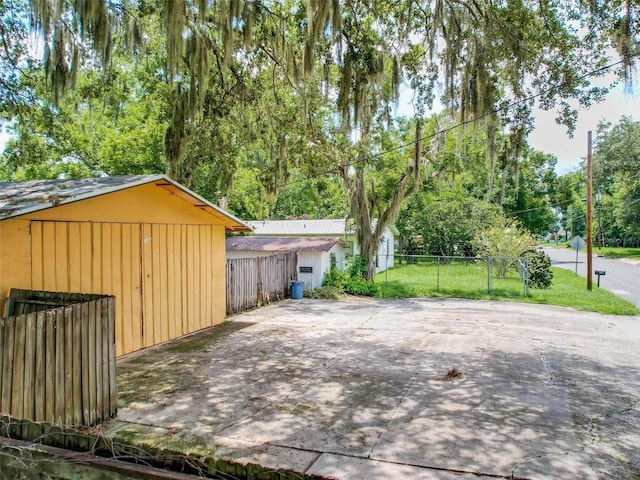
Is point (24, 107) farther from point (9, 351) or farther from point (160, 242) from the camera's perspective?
point (9, 351)

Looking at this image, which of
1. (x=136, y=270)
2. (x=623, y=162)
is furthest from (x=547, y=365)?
(x=623, y=162)

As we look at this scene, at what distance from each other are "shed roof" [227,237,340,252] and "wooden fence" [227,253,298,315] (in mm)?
743

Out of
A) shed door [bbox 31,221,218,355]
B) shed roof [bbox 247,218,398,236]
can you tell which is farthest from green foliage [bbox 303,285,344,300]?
shed door [bbox 31,221,218,355]

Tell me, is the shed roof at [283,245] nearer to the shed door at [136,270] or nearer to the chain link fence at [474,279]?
the chain link fence at [474,279]

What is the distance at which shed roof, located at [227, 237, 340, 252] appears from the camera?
48.6ft

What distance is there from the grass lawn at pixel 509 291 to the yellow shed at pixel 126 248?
25.1 feet

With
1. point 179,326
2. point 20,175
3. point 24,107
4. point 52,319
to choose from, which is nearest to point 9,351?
point 52,319

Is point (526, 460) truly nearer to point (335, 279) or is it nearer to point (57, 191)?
point (57, 191)

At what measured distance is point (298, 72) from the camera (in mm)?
8133

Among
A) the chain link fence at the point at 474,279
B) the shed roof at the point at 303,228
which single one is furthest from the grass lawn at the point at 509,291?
the shed roof at the point at 303,228

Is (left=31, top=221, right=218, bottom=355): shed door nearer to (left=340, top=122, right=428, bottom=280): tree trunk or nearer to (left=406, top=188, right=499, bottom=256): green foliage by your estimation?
(left=340, top=122, right=428, bottom=280): tree trunk

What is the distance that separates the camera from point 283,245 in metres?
15.7

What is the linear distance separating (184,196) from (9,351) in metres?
4.80

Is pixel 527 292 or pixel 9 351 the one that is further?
pixel 527 292
